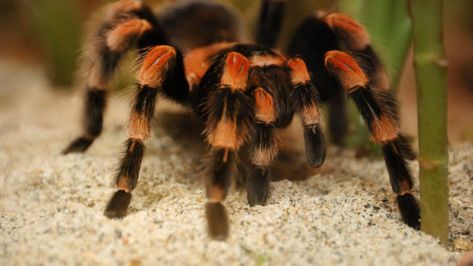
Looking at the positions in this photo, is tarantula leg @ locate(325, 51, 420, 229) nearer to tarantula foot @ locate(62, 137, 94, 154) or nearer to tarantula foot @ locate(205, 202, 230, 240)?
tarantula foot @ locate(205, 202, 230, 240)

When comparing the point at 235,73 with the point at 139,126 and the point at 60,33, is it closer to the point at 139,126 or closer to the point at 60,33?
the point at 139,126

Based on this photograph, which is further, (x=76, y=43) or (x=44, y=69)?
(x=44, y=69)

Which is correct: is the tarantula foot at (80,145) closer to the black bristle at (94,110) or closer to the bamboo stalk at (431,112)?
the black bristle at (94,110)

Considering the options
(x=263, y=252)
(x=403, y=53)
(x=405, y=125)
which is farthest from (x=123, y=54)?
(x=405, y=125)

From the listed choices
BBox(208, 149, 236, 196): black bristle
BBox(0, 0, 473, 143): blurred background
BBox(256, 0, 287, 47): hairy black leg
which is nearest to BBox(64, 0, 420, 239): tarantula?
BBox(208, 149, 236, 196): black bristle

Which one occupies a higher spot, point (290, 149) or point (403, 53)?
point (403, 53)

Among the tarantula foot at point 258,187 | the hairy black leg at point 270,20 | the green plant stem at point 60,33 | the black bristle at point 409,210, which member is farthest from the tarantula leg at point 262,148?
the green plant stem at point 60,33

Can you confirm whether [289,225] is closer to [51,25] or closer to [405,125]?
[405,125]
